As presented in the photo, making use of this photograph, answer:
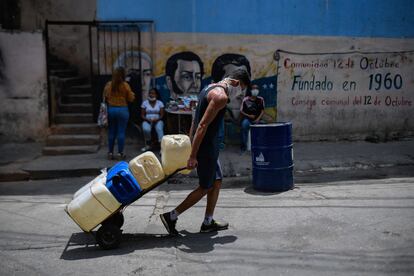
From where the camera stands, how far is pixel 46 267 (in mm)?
4691

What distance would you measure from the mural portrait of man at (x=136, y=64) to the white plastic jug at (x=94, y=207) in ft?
19.0

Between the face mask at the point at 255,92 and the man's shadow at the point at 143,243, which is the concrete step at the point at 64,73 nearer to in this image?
the face mask at the point at 255,92

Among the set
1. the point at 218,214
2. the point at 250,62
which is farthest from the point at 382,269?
the point at 250,62

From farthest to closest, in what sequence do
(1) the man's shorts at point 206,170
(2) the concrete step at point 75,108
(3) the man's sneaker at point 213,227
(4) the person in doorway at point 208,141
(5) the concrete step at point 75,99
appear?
1. (5) the concrete step at point 75,99
2. (2) the concrete step at point 75,108
3. (3) the man's sneaker at point 213,227
4. (1) the man's shorts at point 206,170
5. (4) the person in doorway at point 208,141

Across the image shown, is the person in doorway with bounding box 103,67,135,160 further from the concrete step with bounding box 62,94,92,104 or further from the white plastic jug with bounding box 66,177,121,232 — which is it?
the white plastic jug with bounding box 66,177,121,232

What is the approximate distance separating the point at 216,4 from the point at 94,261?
7.12 m

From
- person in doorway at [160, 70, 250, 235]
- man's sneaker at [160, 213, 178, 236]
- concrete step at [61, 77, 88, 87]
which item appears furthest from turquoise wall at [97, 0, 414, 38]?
man's sneaker at [160, 213, 178, 236]

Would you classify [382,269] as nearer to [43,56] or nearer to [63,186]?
[63,186]

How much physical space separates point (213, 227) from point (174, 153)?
98 centimetres

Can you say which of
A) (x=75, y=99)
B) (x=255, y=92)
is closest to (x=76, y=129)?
(x=75, y=99)

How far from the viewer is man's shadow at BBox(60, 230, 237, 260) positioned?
16.6 feet

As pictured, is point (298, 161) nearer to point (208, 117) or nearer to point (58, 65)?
point (208, 117)

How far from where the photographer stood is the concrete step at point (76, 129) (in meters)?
10.7

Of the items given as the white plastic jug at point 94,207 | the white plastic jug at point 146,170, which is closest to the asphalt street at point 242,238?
the white plastic jug at point 94,207
